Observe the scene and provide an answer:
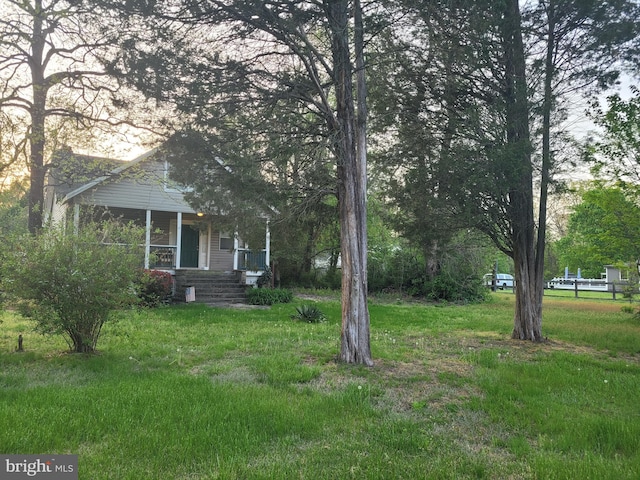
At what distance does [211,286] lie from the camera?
48.5 feet

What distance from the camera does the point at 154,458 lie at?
2879 millimetres

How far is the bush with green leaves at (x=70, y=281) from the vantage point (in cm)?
557

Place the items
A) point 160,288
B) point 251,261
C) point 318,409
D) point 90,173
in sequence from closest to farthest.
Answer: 1. point 318,409
2. point 160,288
3. point 90,173
4. point 251,261

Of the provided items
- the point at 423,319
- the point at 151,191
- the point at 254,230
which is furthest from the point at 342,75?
the point at 151,191

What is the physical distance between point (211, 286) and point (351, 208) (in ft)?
33.0

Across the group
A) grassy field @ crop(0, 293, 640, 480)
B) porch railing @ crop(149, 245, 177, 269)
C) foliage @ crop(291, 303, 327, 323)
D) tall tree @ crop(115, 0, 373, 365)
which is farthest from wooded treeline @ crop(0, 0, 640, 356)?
porch railing @ crop(149, 245, 177, 269)

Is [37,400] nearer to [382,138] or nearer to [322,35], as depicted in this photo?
[322,35]

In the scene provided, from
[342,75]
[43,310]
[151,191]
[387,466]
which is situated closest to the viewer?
[387,466]

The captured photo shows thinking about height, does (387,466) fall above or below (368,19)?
below

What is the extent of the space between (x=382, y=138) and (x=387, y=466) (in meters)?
6.88

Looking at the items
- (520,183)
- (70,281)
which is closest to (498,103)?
(520,183)

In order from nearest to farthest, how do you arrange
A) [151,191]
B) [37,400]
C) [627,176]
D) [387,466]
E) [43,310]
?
[387,466], [37,400], [43,310], [627,176], [151,191]

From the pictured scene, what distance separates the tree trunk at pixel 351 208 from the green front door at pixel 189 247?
41.3ft

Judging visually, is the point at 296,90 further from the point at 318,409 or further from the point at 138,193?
the point at 138,193
